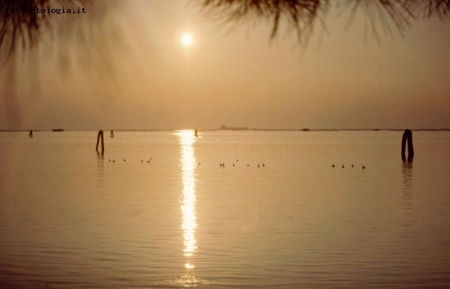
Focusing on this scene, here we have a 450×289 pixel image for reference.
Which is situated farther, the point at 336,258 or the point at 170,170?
the point at 170,170

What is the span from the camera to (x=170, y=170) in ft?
146

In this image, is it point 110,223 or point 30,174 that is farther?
point 30,174

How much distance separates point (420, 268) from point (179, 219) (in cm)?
869

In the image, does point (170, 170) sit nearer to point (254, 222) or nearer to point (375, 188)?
point (375, 188)

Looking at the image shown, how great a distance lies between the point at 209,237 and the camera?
54.2ft

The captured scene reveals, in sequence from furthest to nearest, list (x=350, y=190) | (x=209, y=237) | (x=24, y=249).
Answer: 1. (x=350, y=190)
2. (x=209, y=237)
3. (x=24, y=249)

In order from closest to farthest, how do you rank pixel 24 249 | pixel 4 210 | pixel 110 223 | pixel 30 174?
1. pixel 24 249
2. pixel 110 223
3. pixel 4 210
4. pixel 30 174

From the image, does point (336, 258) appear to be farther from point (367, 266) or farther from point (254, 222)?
point (254, 222)

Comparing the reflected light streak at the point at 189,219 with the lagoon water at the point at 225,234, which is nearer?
the lagoon water at the point at 225,234

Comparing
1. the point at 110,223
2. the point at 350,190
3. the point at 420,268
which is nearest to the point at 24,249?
the point at 110,223

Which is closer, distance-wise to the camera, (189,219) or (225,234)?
(225,234)

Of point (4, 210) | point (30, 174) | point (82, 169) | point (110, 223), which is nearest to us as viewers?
point (110, 223)

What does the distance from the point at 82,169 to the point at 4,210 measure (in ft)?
70.9

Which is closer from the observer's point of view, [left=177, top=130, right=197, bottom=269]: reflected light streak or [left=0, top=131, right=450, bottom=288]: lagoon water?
[left=0, top=131, right=450, bottom=288]: lagoon water
